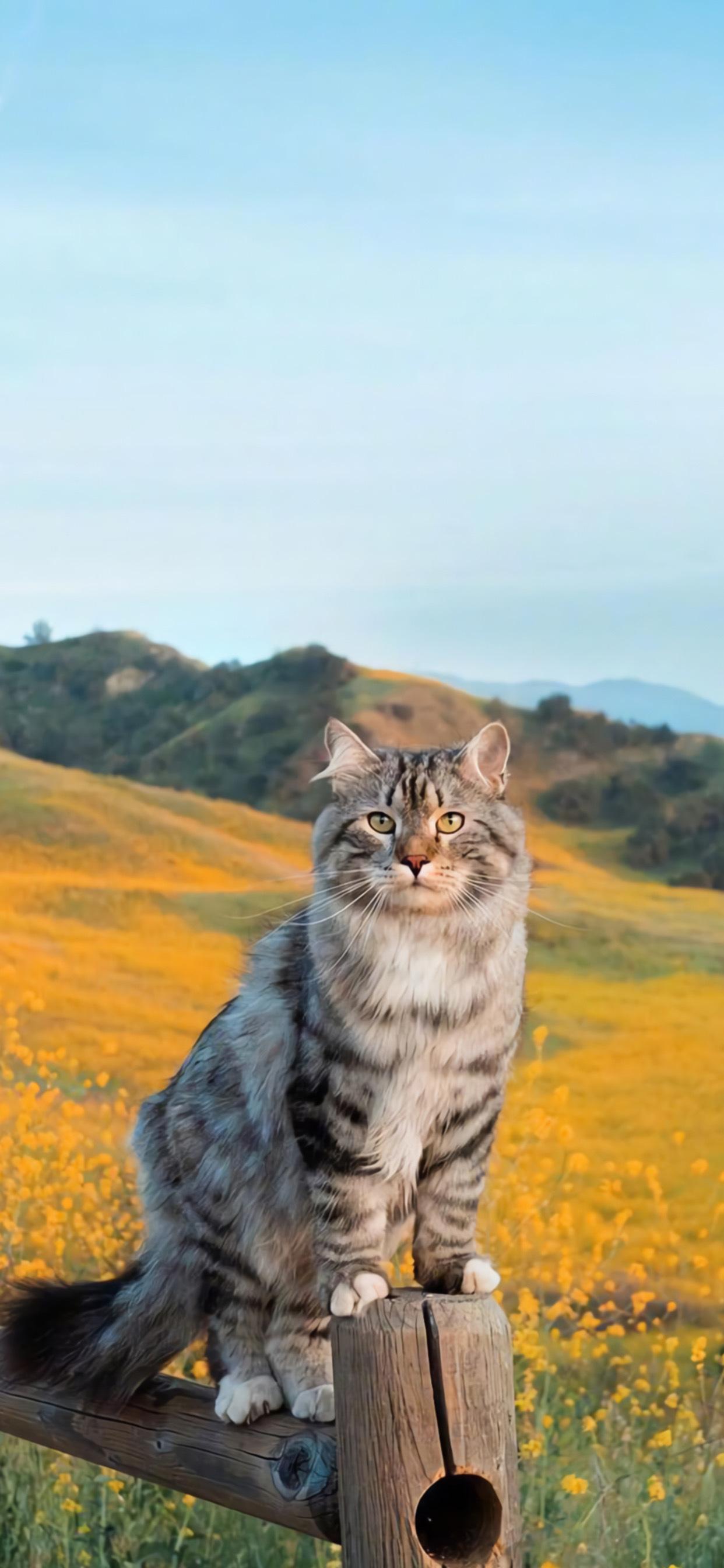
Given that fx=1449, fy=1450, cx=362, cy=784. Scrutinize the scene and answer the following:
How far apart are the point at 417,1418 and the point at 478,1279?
27 centimetres

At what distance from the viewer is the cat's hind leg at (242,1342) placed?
1844 mm

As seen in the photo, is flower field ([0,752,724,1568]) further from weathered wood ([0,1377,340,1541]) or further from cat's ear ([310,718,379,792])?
cat's ear ([310,718,379,792])

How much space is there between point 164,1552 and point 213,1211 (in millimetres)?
1321

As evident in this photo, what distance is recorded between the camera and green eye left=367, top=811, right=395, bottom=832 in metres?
1.70

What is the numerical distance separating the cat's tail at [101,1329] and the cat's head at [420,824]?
0.68 m

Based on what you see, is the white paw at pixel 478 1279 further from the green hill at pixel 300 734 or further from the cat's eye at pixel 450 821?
the green hill at pixel 300 734

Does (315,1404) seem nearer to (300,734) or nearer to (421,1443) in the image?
(421,1443)

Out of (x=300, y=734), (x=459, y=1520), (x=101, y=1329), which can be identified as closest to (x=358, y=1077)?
(x=459, y=1520)

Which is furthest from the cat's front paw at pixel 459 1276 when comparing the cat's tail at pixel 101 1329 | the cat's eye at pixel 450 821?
the cat's eye at pixel 450 821

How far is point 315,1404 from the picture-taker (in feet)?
5.83

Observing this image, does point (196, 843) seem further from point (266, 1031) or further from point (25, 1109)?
point (266, 1031)

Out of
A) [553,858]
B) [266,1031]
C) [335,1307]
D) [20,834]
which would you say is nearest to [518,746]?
[553,858]

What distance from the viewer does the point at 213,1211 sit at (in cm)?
192

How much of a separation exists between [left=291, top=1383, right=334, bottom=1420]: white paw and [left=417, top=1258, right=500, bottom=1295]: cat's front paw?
0.18 metres
